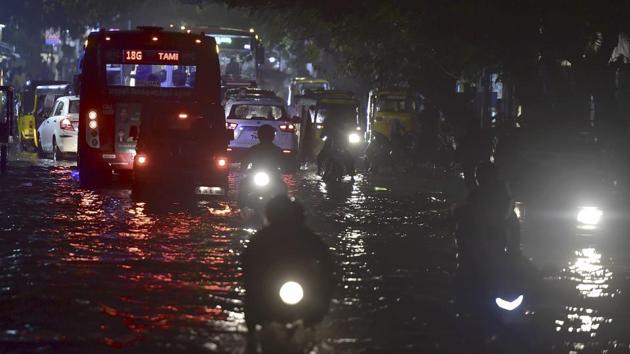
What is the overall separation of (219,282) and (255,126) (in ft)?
73.7

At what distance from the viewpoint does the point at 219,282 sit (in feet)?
47.5

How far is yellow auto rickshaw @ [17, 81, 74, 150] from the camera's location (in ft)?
147

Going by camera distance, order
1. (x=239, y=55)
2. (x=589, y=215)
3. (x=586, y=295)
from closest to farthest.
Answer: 1. (x=586, y=295)
2. (x=589, y=215)
3. (x=239, y=55)

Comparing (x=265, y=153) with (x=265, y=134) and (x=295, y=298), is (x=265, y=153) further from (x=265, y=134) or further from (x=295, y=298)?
(x=295, y=298)

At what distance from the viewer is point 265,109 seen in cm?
4056

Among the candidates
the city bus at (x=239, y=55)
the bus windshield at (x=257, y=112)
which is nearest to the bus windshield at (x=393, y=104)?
the city bus at (x=239, y=55)

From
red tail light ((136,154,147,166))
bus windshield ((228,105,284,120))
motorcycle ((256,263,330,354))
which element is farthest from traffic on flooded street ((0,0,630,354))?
red tail light ((136,154,147,166))

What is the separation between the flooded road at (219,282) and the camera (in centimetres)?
1094

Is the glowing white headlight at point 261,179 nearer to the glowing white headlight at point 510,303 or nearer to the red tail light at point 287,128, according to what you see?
the glowing white headlight at point 510,303

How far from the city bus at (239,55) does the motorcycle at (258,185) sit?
3762 centimetres

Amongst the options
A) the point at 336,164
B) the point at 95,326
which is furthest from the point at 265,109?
the point at 95,326

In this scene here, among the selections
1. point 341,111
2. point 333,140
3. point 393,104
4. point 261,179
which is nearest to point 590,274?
point 261,179

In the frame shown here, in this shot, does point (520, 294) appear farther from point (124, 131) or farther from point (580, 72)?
point (580, 72)

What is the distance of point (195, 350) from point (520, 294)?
271 centimetres
